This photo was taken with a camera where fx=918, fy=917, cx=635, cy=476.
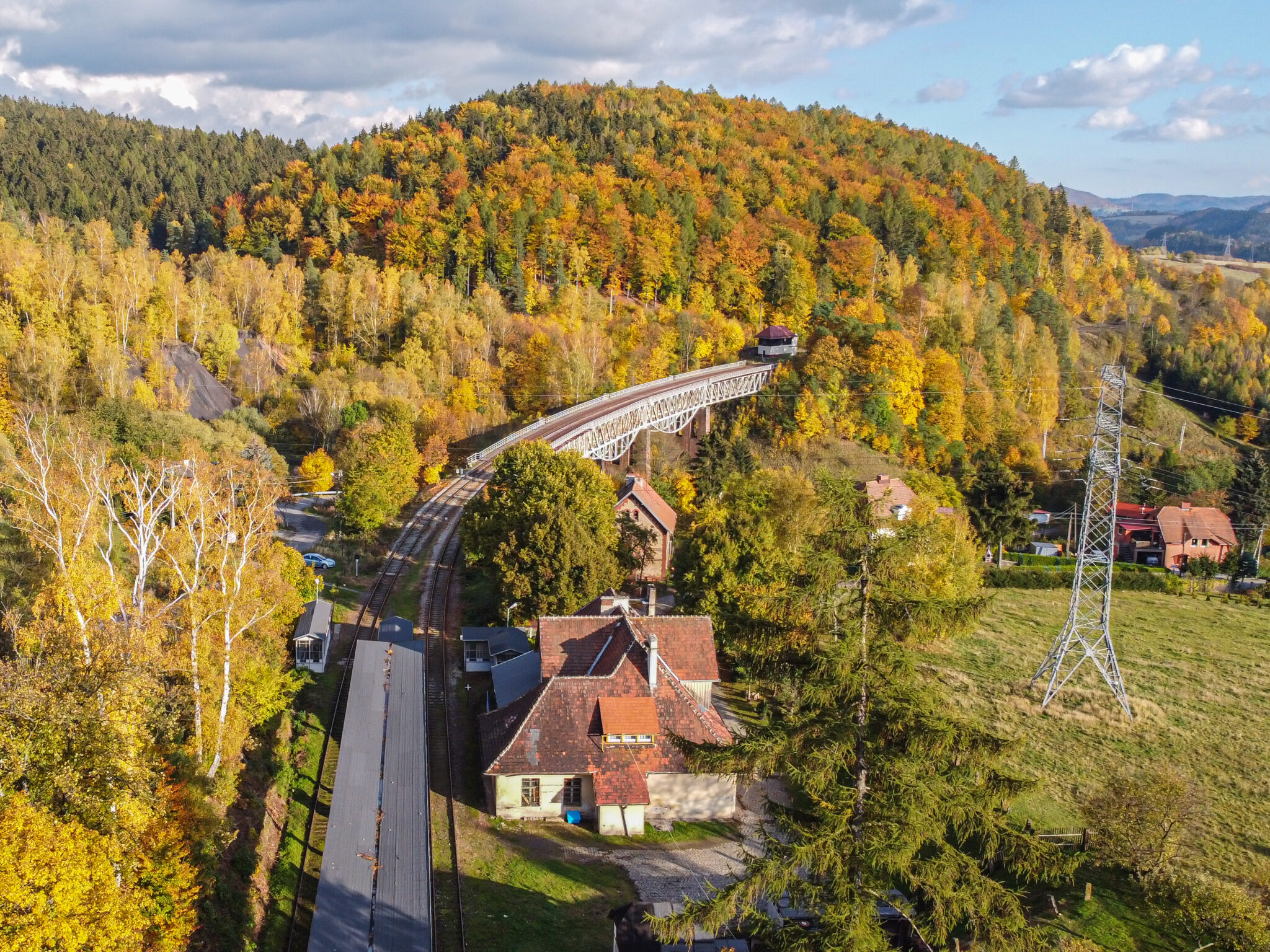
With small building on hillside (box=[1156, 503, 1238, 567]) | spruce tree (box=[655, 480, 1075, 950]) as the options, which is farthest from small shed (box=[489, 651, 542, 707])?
small building on hillside (box=[1156, 503, 1238, 567])

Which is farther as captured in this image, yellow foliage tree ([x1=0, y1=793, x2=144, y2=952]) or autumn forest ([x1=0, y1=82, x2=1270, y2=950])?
autumn forest ([x1=0, y1=82, x2=1270, y2=950])

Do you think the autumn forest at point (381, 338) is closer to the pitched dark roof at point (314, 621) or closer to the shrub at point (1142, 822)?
the pitched dark roof at point (314, 621)

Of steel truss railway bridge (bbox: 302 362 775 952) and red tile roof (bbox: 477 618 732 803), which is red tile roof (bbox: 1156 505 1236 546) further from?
red tile roof (bbox: 477 618 732 803)

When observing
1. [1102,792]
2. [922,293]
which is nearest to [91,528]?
[1102,792]

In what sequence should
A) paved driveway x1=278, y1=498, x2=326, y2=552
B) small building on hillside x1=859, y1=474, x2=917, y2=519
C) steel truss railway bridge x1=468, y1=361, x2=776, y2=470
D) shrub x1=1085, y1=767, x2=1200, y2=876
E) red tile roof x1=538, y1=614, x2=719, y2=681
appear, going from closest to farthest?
1. shrub x1=1085, y1=767, x2=1200, y2=876
2. red tile roof x1=538, y1=614, x2=719, y2=681
3. paved driveway x1=278, y1=498, x2=326, y2=552
4. small building on hillside x1=859, y1=474, x2=917, y2=519
5. steel truss railway bridge x1=468, y1=361, x2=776, y2=470

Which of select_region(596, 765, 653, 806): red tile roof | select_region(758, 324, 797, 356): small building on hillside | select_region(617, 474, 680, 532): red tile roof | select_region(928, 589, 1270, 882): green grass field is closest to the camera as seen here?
select_region(596, 765, 653, 806): red tile roof

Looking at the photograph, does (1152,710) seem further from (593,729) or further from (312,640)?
(312,640)
